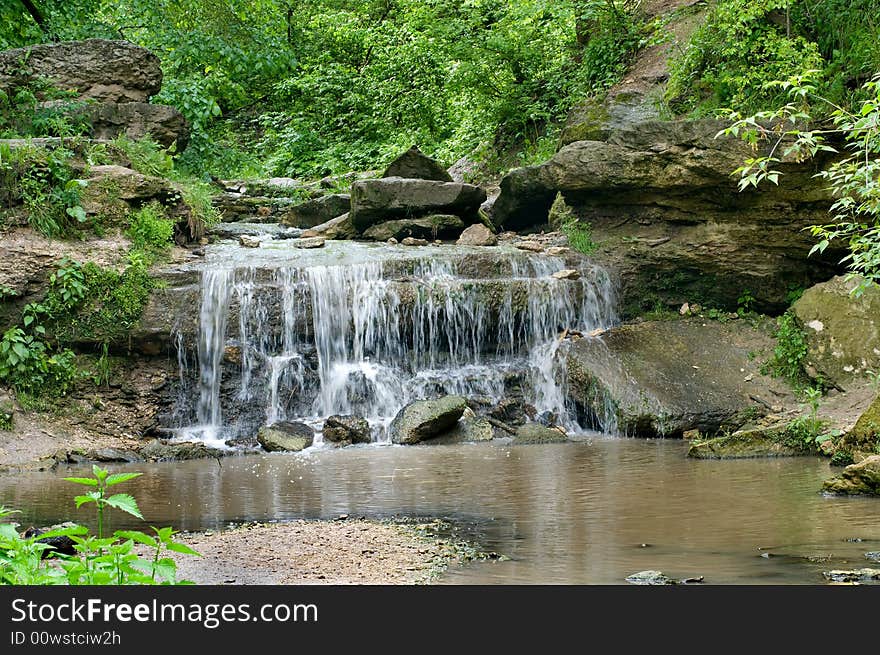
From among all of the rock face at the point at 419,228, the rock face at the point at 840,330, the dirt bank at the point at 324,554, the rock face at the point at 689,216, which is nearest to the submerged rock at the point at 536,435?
the rock face at the point at 689,216

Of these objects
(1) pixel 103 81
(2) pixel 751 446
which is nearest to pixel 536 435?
(2) pixel 751 446

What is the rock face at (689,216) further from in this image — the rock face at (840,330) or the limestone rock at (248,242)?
the limestone rock at (248,242)

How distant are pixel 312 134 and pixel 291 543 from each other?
20.9 m

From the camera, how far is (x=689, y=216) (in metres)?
13.3

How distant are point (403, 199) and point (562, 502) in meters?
8.81

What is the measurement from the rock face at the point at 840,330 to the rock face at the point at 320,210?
8286 mm

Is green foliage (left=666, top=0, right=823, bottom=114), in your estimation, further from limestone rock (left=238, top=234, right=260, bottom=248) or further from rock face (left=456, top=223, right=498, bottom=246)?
limestone rock (left=238, top=234, right=260, bottom=248)

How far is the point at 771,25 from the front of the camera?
1319 centimetres

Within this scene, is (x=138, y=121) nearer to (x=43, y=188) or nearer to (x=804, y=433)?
(x=43, y=188)

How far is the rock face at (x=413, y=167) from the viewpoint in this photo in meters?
15.5

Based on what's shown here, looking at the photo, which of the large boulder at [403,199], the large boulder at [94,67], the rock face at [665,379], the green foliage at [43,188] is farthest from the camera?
the large boulder at [403,199]
